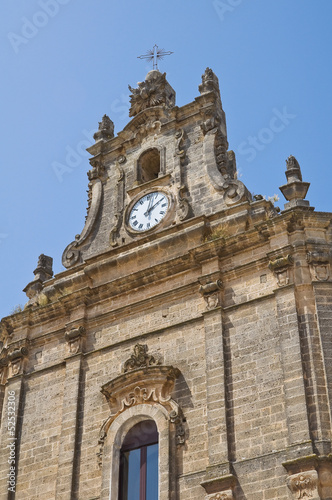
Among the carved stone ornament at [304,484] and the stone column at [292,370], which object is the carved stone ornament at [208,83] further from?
the carved stone ornament at [304,484]

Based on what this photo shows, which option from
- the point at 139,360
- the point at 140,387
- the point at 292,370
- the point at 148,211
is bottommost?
the point at 292,370

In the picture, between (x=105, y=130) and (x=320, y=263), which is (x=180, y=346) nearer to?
(x=320, y=263)

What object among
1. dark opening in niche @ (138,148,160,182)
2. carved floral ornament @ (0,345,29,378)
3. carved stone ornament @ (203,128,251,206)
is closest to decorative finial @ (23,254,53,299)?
carved floral ornament @ (0,345,29,378)

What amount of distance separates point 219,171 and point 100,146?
4.38 meters

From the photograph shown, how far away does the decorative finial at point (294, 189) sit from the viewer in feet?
67.2

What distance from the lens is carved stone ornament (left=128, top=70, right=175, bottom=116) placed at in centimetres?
2597

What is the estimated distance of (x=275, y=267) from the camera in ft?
63.8

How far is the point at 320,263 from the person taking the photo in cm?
1920

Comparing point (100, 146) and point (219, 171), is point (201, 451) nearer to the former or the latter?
point (219, 171)

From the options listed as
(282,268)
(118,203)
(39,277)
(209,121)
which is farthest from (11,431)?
(209,121)

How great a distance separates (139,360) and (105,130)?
8.74 m

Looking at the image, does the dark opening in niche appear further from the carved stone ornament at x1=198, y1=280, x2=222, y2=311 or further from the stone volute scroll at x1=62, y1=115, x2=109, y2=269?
the carved stone ornament at x1=198, y1=280, x2=222, y2=311

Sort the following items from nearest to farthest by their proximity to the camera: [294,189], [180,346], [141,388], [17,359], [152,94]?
[141,388]
[180,346]
[294,189]
[17,359]
[152,94]

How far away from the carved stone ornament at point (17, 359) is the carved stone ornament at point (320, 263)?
7433mm
